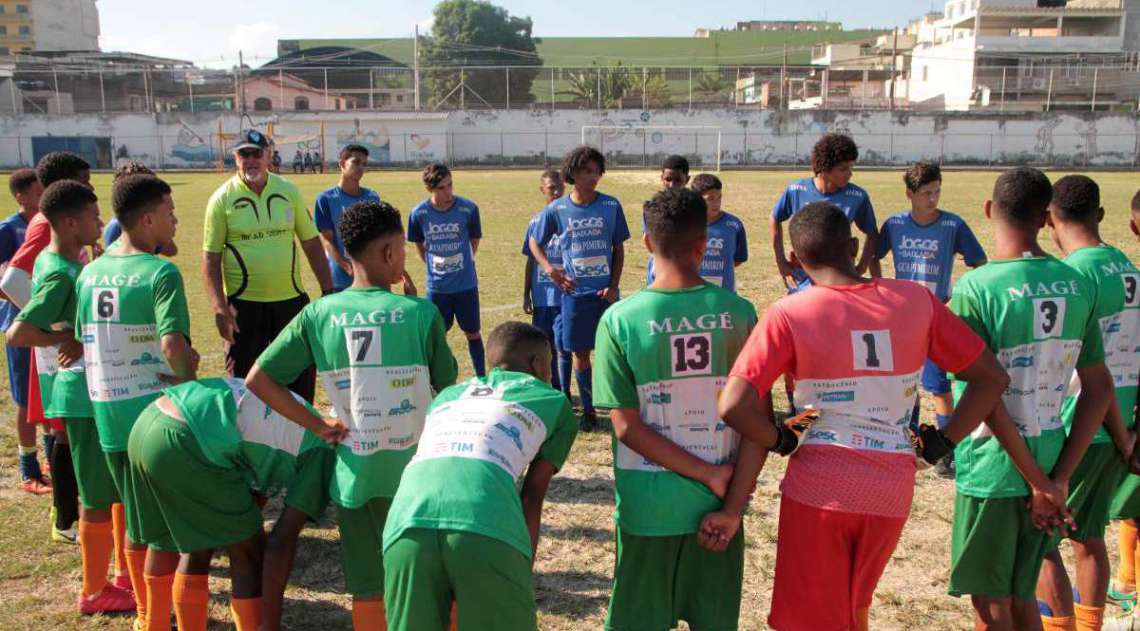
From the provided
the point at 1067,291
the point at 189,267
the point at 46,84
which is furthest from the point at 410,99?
the point at 1067,291

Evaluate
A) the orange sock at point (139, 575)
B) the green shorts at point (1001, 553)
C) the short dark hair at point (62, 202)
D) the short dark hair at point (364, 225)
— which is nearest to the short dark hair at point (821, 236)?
the green shorts at point (1001, 553)

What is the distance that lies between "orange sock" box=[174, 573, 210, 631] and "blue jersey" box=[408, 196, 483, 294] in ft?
15.3

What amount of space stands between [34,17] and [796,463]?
104 meters

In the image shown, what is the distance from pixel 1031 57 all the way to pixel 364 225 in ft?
259

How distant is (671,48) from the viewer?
100750 mm

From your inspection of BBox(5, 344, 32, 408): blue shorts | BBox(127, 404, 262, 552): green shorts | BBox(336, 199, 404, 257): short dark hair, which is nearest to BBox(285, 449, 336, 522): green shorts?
BBox(127, 404, 262, 552): green shorts

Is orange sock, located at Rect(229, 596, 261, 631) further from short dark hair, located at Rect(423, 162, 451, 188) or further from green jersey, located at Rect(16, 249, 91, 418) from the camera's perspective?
short dark hair, located at Rect(423, 162, 451, 188)

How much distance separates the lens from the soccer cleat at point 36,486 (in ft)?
20.9

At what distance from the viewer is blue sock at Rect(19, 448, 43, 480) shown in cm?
645

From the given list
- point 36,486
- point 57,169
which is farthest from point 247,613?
point 57,169

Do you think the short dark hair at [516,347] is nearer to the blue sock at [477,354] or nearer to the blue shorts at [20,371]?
the blue shorts at [20,371]

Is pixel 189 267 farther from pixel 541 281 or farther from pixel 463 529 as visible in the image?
pixel 463 529

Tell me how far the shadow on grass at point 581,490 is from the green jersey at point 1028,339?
311 centimetres

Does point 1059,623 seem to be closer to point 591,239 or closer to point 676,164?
point 591,239
